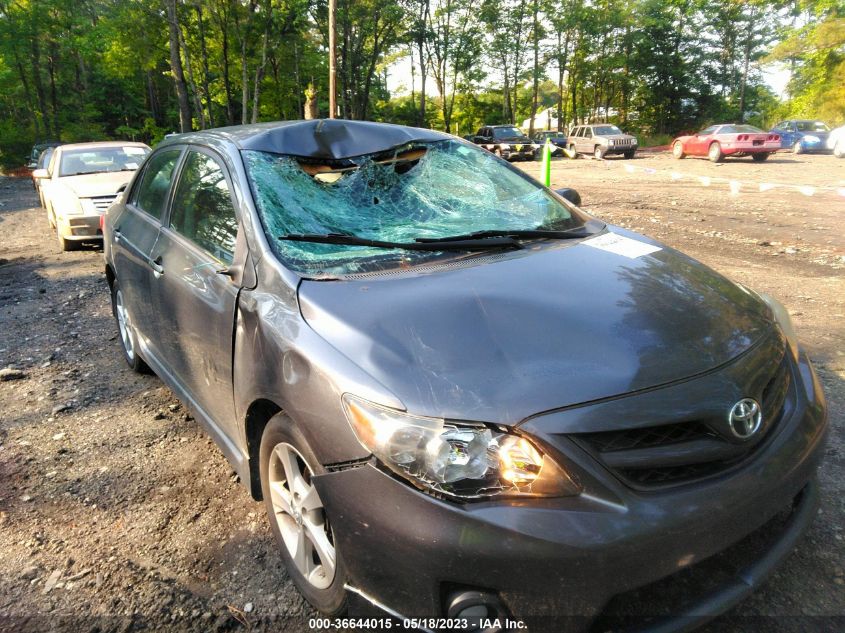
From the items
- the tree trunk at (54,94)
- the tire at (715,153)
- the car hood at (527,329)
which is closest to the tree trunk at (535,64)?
the tire at (715,153)

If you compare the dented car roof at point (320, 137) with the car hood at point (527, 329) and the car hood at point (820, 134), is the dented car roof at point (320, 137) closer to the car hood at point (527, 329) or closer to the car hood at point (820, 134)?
the car hood at point (527, 329)

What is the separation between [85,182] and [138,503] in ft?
24.8

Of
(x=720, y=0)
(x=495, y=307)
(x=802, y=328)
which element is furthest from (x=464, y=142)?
(x=720, y=0)

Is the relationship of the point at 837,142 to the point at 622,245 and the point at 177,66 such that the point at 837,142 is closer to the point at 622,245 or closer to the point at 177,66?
the point at 177,66

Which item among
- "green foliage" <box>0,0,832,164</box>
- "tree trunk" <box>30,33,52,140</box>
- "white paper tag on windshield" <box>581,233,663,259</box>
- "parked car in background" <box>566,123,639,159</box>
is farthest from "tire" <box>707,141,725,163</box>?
"tree trunk" <box>30,33,52,140</box>

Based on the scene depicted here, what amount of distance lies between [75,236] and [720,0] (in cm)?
4879

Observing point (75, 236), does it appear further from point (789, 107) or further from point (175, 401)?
point (789, 107)

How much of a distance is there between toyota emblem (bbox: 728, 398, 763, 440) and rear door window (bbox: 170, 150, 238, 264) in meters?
1.90

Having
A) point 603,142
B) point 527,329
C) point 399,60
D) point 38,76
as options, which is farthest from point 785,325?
point 399,60

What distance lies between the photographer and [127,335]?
431 cm

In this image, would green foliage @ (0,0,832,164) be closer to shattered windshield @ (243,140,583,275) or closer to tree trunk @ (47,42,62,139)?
tree trunk @ (47,42,62,139)

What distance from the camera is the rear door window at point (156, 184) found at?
345 cm

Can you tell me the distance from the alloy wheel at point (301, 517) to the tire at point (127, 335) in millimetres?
2263

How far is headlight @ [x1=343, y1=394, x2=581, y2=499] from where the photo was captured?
1.57 meters
